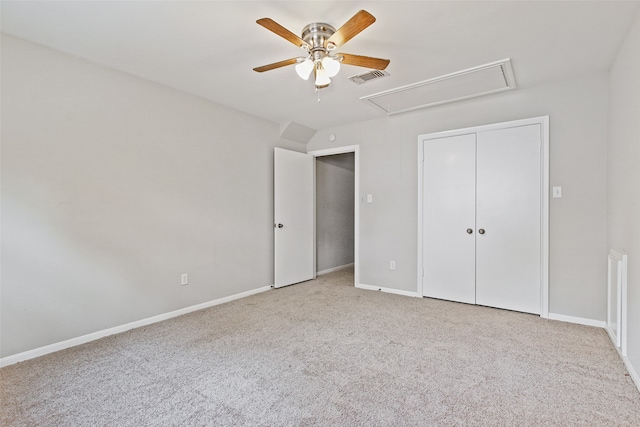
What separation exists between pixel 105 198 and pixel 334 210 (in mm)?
3834

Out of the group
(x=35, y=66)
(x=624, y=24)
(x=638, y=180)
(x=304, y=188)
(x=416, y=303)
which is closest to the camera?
(x=638, y=180)

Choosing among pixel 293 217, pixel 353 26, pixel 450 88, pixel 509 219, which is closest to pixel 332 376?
pixel 353 26

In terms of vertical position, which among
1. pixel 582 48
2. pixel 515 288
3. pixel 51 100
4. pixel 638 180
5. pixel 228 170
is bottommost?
pixel 515 288

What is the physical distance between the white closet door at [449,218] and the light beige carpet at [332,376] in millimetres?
601

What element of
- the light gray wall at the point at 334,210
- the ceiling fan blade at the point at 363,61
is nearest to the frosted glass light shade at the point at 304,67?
the ceiling fan blade at the point at 363,61

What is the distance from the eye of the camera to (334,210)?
589cm

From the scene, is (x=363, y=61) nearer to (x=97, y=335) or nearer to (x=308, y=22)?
(x=308, y=22)

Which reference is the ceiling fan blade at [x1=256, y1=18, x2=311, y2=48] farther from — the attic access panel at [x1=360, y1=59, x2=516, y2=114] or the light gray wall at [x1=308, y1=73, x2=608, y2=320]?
the light gray wall at [x1=308, y1=73, x2=608, y2=320]

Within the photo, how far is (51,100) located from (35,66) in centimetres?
25

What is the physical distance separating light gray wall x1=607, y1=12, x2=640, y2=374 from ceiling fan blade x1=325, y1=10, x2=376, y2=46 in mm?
1814

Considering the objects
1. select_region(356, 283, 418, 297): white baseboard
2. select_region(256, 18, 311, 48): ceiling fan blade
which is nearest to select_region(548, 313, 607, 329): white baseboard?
select_region(356, 283, 418, 297): white baseboard

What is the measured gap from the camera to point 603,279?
9.45ft

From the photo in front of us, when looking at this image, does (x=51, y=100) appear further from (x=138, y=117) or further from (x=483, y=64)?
(x=483, y=64)

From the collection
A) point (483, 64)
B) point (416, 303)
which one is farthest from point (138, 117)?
point (416, 303)
